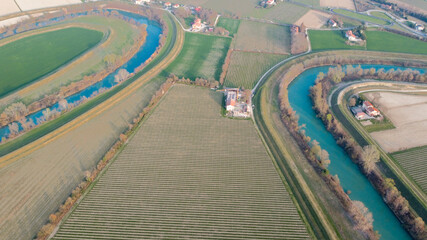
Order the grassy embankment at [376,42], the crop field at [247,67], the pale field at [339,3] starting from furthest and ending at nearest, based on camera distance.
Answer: the pale field at [339,3], the grassy embankment at [376,42], the crop field at [247,67]

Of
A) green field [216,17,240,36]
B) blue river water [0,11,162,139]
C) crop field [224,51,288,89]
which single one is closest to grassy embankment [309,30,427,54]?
crop field [224,51,288,89]

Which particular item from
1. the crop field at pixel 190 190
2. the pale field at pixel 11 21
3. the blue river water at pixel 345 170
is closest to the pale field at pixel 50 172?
the crop field at pixel 190 190

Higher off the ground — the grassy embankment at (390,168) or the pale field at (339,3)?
the pale field at (339,3)

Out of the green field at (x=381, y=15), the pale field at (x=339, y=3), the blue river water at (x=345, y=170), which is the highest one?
the pale field at (x=339, y=3)

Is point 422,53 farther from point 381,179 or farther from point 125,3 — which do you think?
point 125,3

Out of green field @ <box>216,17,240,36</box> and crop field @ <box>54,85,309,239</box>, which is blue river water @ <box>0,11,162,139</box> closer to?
crop field @ <box>54,85,309,239</box>

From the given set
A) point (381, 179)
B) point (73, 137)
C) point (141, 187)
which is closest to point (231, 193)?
point (141, 187)

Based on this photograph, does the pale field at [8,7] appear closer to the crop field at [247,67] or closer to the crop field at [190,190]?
the crop field at [190,190]
